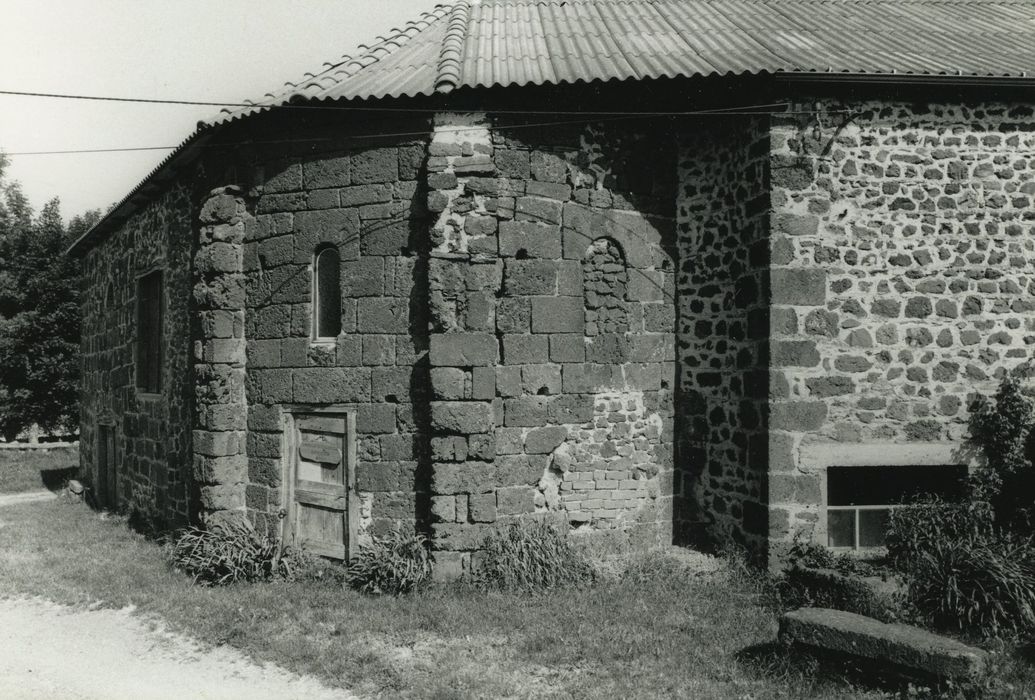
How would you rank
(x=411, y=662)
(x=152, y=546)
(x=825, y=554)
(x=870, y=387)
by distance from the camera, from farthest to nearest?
(x=152, y=546)
(x=870, y=387)
(x=825, y=554)
(x=411, y=662)

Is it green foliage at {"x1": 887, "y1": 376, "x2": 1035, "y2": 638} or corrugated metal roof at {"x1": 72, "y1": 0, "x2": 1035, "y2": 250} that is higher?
corrugated metal roof at {"x1": 72, "y1": 0, "x2": 1035, "y2": 250}

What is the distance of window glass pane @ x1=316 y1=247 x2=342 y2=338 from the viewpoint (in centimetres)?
828

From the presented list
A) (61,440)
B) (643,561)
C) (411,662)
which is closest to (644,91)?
(643,561)

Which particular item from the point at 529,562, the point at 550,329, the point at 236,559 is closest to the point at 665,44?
the point at 550,329

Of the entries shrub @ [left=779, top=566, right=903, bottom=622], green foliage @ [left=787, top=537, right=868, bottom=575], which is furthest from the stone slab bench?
green foliage @ [left=787, top=537, right=868, bottom=575]

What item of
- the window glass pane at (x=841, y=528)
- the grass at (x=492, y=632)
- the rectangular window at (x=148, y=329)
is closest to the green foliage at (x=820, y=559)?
the window glass pane at (x=841, y=528)

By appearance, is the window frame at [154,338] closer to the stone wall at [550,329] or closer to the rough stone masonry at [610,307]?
the rough stone masonry at [610,307]

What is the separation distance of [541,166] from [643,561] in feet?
14.6

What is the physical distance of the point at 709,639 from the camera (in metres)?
5.88

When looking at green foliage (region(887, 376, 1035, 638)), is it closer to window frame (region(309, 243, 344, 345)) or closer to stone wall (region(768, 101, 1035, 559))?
stone wall (region(768, 101, 1035, 559))

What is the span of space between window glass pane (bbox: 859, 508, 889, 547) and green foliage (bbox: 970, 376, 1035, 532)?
0.94 meters

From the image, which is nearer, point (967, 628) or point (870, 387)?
point (967, 628)

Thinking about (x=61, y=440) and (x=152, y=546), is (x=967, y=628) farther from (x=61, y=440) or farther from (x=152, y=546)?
(x=61, y=440)

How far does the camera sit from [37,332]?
21844 mm
